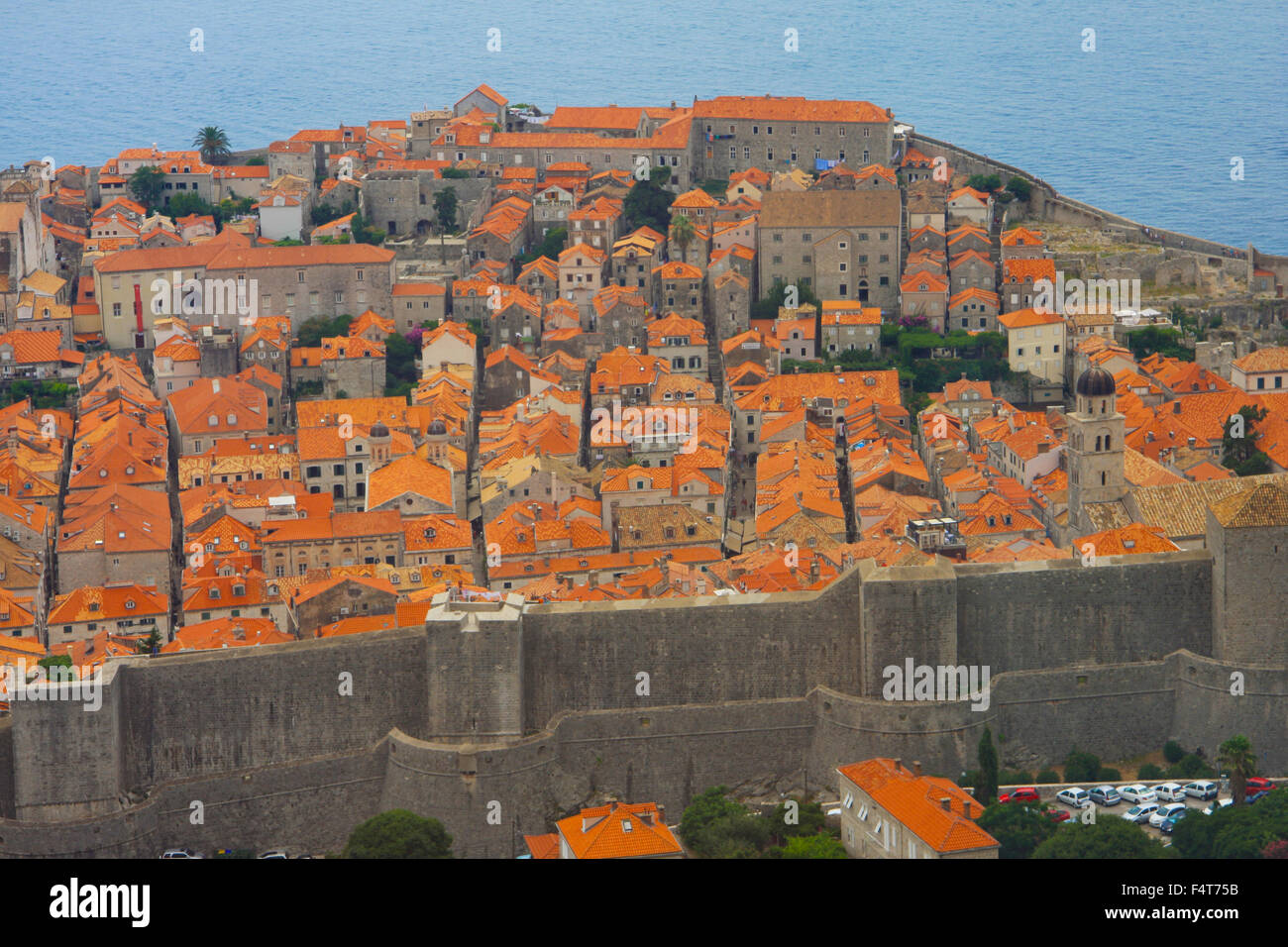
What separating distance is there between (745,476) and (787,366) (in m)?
6.36

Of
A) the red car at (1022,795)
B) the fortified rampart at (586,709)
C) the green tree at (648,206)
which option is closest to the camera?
the red car at (1022,795)

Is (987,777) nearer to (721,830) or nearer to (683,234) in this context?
(721,830)

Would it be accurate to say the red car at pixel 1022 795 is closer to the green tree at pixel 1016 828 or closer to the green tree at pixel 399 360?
the green tree at pixel 1016 828

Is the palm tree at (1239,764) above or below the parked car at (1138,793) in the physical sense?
above

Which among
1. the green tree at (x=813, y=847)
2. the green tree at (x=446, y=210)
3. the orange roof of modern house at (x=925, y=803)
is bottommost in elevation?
the green tree at (x=813, y=847)

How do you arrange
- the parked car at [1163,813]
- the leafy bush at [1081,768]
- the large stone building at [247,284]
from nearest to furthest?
the parked car at [1163,813], the leafy bush at [1081,768], the large stone building at [247,284]

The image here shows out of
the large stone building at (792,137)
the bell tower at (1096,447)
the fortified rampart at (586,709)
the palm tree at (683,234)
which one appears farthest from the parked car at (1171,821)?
the large stone building at (792,137)

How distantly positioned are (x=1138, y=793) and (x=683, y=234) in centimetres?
3624

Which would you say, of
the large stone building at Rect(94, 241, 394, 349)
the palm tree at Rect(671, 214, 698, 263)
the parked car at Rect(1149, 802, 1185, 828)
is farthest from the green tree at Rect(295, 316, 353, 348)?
the parked car at Rect(1149, 802, 1185, 828)

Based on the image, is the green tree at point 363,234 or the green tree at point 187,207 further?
the green tree at point 187,207

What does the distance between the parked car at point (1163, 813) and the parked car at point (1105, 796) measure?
760 mm

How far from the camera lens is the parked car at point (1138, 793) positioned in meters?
33.5

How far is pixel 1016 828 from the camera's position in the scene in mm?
31219

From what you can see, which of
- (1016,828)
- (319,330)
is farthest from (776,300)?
(1016,828)
